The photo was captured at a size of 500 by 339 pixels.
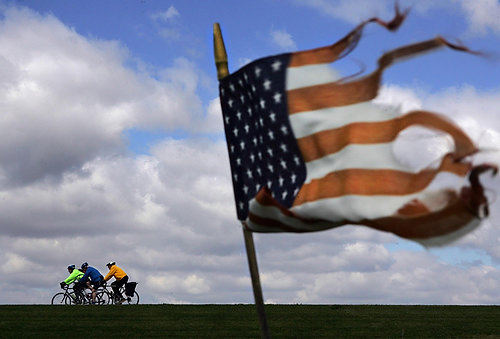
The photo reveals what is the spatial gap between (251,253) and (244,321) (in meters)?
7.74

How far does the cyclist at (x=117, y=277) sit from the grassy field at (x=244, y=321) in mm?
5925

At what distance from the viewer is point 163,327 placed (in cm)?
1407

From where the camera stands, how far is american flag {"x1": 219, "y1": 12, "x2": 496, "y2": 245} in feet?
18.8

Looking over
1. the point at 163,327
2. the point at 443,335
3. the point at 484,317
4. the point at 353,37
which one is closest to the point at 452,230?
the point at 353,37

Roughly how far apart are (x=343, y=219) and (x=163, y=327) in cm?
876

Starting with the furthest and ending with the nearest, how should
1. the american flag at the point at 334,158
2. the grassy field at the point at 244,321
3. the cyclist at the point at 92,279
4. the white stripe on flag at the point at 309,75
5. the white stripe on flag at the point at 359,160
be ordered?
the cyclist at the point at 92,279
the grassy field at the point at 244,321
the white stripe on flag at the point at 309,75
the white stripe on flag at the point at 359,160
the american flag at the point at 334,158

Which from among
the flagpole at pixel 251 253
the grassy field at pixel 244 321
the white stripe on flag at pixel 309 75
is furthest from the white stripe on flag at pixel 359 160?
the grassy field at pixel 244 321

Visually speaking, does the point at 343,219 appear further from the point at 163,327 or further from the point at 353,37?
the point at 163,327

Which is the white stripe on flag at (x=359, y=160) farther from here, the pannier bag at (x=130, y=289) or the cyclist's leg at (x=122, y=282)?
the pannier bag at (x=130, y=289)

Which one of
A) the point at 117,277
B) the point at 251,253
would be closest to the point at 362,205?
the point at 251,253

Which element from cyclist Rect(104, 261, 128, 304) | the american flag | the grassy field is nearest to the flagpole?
the american flag

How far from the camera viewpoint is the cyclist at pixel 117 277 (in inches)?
936

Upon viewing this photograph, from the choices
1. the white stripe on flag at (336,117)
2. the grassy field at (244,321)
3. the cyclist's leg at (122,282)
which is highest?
the cyclist's leg at (122,282)

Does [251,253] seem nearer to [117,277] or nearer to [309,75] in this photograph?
[309,75]
